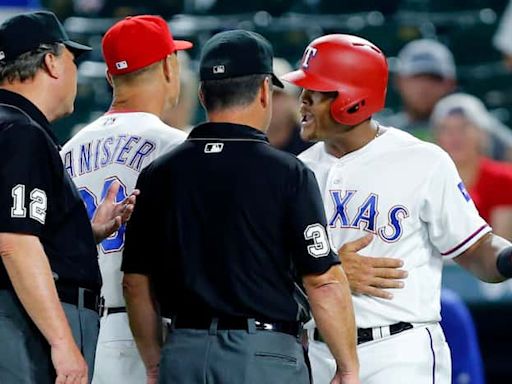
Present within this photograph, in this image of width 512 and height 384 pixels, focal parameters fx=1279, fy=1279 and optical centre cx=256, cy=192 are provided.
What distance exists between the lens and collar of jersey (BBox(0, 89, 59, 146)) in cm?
421

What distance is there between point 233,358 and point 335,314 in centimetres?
36

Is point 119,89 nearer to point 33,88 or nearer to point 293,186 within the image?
point 33,88

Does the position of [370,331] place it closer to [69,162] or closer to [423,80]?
[69,162]

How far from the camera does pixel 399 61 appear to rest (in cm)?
1009

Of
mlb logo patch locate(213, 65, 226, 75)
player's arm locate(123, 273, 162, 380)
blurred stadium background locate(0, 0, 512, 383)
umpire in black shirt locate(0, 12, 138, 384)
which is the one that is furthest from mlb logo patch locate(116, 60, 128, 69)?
blurred stadium background locate(0, 0, 512, 383)

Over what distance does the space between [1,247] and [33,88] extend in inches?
23.8

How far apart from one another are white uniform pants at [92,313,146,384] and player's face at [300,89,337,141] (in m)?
0.98

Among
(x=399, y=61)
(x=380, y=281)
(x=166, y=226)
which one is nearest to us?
(x=166, y=226)

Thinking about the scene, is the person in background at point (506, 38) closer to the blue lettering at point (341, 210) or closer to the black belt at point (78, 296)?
the blue lettering at point (341, 210)

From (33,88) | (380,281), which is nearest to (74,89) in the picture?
(33,88)

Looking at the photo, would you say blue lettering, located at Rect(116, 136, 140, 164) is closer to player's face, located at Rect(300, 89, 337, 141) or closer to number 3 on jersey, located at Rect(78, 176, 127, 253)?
number 3 on jersey, located at Rect(78, 176, 127, 253)

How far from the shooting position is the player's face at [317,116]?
482 centimetres

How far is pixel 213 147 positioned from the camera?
428cm

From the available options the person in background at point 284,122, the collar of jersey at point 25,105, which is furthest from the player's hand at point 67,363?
the person in background at point 284,122
